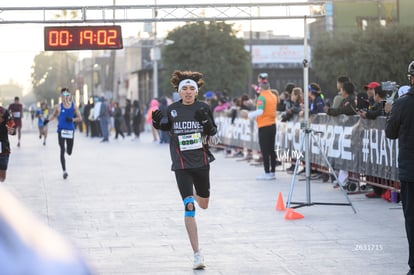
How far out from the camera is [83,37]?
59.2ft

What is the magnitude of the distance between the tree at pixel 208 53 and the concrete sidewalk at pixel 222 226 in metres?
37.6

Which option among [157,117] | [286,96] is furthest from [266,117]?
[157,117]

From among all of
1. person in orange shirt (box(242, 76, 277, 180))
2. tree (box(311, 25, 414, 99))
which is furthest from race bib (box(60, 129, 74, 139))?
tree (box(311, 25, 414, 99))

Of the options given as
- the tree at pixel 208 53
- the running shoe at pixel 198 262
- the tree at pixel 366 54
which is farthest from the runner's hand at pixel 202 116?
the tree at pixel 208 53

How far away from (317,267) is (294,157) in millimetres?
9587

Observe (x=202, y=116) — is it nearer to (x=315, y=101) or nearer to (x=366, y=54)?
(x=315, y=101)

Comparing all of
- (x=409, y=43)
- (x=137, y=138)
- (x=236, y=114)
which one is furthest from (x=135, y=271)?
(x=409, y=43)

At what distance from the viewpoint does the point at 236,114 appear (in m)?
23.8

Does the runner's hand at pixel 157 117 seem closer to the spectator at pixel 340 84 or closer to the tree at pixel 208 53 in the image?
the spectator at pixel 340 84

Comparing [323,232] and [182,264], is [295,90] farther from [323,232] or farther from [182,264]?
[182,264]

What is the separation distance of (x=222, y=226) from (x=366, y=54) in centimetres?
3379

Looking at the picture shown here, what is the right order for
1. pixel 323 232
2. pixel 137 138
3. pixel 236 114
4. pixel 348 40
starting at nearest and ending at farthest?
pixel 323 232
pixel 236 114
pixel 137 138
pixel 348 40

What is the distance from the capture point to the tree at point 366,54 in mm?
39500

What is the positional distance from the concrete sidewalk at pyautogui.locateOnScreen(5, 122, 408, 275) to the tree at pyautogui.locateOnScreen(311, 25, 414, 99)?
2163 cm
